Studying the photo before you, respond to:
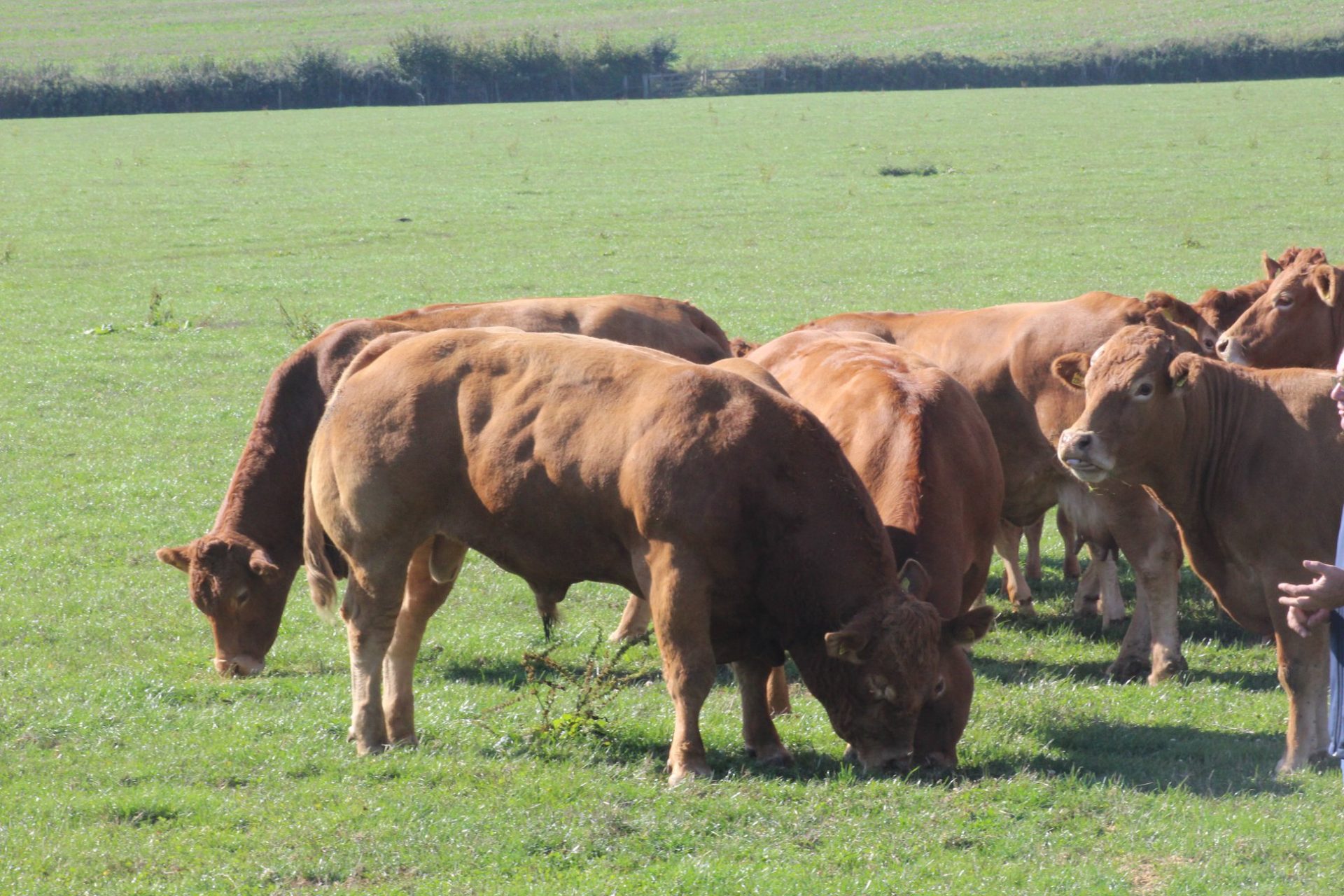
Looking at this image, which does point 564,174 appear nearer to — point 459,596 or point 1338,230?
point 1338,230

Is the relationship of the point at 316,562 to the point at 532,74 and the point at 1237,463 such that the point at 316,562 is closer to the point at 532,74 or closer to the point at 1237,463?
the point at 1237,463

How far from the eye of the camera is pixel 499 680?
8.09 m

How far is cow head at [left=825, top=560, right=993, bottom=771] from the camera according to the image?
5.86 m

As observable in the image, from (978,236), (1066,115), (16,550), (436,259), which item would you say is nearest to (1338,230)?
(978,236)

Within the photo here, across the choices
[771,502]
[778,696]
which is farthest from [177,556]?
[771,502]

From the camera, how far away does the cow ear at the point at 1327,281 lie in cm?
894

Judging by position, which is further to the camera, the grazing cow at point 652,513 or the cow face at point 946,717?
the cow face at point 946,717

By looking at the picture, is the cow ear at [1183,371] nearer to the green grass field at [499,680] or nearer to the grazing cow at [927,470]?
the grazing cow at [927,470]

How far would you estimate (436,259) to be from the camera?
25266 millimetres

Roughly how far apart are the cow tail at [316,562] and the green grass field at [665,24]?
8531 centimetres

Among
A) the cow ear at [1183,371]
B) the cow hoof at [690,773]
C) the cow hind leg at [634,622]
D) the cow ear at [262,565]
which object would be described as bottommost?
the cow hind leg at [634,622]

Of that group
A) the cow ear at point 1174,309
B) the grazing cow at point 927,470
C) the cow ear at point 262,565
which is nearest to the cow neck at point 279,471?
the cow ear at point 262,565

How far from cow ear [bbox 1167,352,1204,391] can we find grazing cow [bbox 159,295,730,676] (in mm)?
4684

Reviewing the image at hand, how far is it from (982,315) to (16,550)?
6867 millimetres
